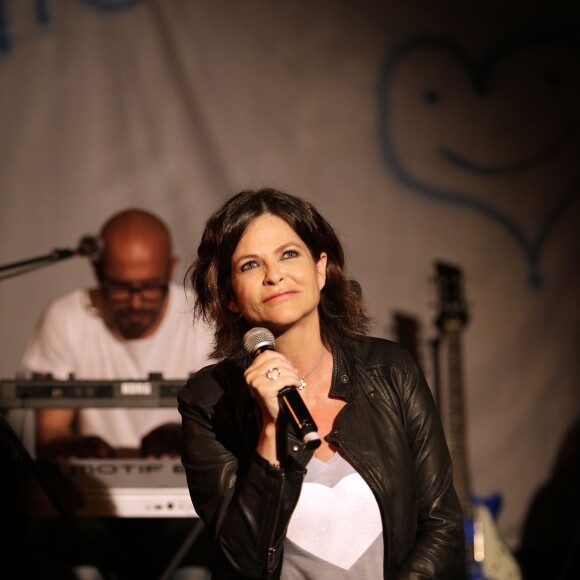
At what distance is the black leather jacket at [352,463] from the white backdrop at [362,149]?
2.02 m

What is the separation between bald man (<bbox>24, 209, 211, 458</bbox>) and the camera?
149 inches

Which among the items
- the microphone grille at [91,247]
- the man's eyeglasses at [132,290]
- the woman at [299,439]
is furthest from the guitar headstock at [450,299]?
the woman at [299,439]

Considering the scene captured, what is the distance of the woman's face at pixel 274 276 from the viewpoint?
6.19 ft

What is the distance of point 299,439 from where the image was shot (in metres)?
1.77

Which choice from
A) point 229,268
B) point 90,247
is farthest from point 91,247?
point 229,268

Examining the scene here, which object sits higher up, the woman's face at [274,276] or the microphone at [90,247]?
the microphone at [90,247]

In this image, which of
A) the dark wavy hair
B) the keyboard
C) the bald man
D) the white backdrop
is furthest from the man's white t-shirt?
the dark wavy hair

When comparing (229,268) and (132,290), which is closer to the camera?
(229,268)

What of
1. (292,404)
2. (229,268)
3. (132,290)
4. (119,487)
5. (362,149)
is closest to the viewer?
(292,404)

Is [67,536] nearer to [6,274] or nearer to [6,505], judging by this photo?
[6,505]

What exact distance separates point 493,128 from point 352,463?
278 centimetres

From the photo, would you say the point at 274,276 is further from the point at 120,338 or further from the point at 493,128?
the point at 493,128

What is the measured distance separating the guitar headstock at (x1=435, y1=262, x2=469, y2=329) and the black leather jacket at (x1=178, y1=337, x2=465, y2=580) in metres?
1.83

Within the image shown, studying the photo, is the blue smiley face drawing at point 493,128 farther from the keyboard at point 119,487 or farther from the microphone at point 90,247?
the keyboard at point 119,487
